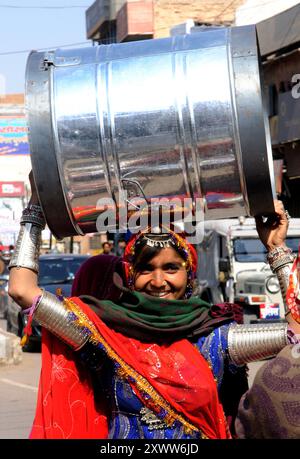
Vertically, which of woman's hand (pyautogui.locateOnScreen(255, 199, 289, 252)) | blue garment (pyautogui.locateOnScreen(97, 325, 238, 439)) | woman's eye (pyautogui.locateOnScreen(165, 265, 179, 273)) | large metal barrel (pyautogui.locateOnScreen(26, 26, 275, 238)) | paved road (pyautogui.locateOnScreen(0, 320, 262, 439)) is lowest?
paved road (pyautogui.locateOnScreen(0, 320, 262, 439))

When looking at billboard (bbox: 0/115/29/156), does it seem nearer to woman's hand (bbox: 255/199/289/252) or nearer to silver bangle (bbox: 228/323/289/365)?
woman's hand (bbox: 255/199/289/252)

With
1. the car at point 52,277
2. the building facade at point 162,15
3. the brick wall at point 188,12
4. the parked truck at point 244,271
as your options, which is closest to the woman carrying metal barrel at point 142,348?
the parked truck at point 244,271

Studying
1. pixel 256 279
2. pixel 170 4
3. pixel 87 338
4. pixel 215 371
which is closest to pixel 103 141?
pixel 87 338

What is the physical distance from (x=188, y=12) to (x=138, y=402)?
36.9 metres

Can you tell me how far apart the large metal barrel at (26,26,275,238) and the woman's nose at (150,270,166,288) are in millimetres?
291

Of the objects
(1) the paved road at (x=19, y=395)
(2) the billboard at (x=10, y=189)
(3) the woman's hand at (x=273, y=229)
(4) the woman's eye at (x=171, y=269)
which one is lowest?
(1) the paved road at (x=19, y=395)

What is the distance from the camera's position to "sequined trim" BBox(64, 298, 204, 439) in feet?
10.3

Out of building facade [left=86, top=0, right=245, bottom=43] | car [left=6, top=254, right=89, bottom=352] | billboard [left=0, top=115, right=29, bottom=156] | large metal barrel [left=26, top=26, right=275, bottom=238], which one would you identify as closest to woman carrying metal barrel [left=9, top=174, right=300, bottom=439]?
large metal barrel [left=26, top=26, right=275, bottom=238]

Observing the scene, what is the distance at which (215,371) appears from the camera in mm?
3227

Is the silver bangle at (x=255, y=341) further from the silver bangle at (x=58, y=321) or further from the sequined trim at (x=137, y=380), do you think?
the silver bangle at (x=58, y=321)

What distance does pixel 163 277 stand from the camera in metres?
3.27

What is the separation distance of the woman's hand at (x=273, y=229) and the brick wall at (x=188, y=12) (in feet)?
110

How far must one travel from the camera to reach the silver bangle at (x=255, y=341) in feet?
10.2
